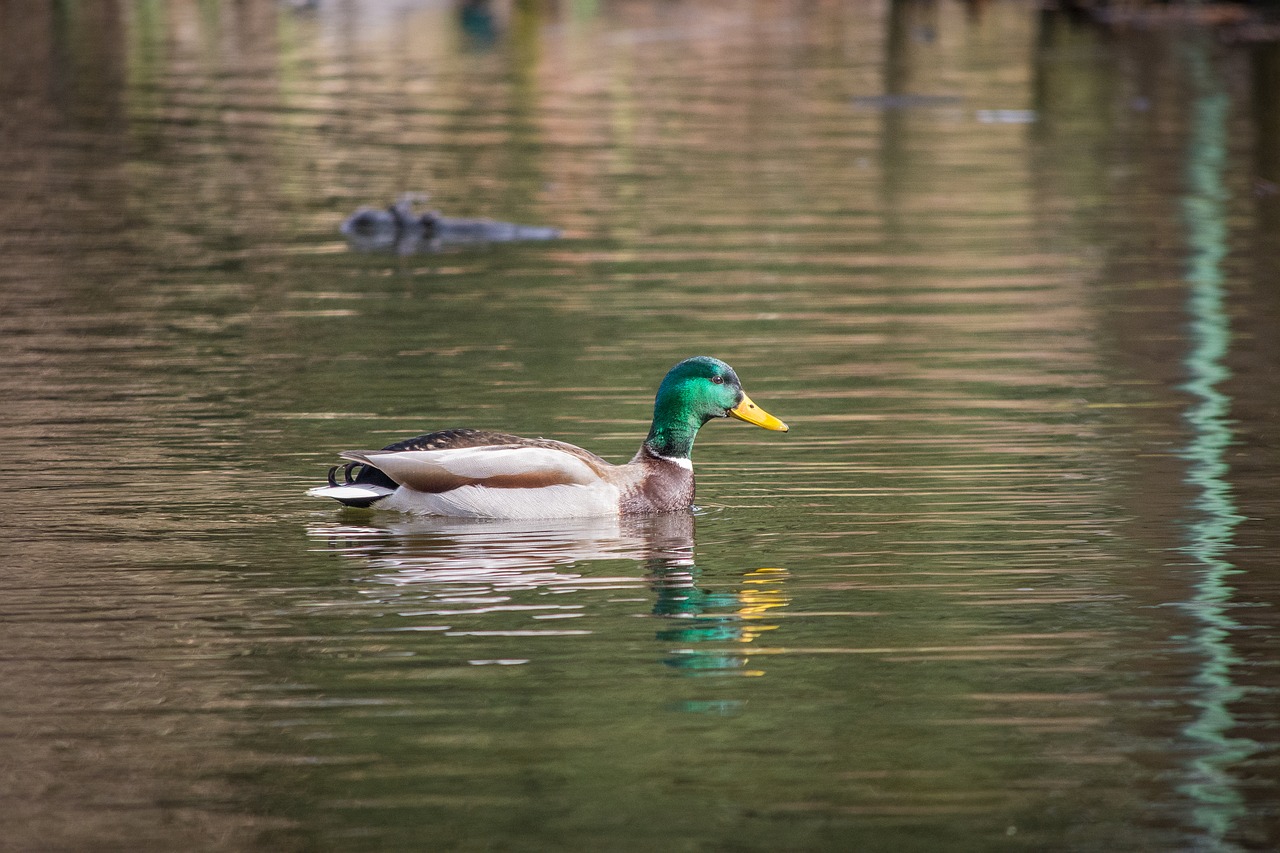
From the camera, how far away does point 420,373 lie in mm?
15602

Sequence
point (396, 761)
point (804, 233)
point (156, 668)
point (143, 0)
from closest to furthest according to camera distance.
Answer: point (396, 761)
point (156, 668)
point (804, 233)
point (143, 0)

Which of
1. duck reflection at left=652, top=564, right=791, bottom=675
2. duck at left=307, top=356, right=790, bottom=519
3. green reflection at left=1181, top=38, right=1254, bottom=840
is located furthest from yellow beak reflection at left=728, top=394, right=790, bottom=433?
green reflection at left=1181, top=38, right=1254, bottom=840

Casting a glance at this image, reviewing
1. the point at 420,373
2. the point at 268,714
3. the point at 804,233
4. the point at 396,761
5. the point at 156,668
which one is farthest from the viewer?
the point at 804,233

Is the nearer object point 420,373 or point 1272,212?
point 420,373

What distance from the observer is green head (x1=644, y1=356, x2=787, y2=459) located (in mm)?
11680

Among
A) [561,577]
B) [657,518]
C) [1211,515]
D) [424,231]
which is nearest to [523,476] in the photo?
[657,518]

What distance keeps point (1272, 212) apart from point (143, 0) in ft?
183

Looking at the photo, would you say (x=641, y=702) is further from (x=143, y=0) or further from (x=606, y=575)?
(x=143, y=0)

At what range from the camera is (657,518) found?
11.5m

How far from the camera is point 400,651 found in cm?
880

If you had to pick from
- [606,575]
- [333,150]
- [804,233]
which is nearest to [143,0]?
[333,150]

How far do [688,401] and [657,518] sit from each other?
0.68m

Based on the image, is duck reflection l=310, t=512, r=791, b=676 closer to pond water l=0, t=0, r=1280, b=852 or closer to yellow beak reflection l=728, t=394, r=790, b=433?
pond water l=0, t=0, r=1280, b=852

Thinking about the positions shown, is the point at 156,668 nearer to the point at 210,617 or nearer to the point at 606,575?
the point at 210,617
